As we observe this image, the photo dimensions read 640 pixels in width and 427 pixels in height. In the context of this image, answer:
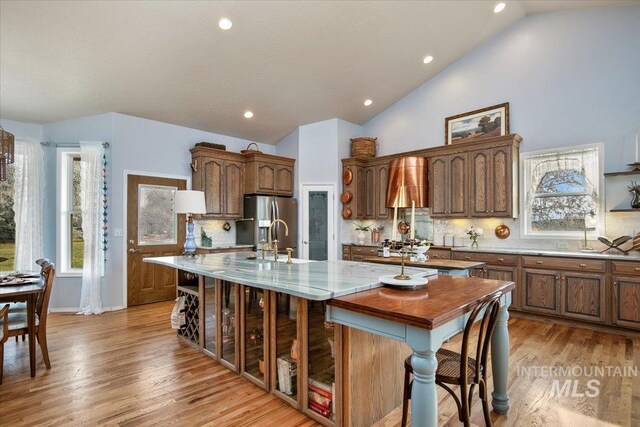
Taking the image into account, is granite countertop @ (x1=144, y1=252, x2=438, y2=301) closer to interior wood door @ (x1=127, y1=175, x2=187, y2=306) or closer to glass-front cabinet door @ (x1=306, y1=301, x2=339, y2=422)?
glass-front cabinet door @ (x1=306, y1=301, x2=339, y2=422)

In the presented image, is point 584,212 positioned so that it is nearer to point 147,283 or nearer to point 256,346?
point 256,346

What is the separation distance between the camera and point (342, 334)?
76.1 inches

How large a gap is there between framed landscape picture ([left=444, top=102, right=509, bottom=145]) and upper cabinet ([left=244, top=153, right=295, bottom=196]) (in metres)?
3.00

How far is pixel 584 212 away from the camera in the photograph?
169 inches

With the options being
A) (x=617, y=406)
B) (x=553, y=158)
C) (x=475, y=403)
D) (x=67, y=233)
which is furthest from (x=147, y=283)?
(x=553, y=158)

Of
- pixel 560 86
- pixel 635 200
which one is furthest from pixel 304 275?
pixel 560 86

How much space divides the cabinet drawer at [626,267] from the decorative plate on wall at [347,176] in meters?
3.88

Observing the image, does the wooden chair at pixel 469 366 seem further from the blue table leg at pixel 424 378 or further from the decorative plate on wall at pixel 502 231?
the decorative plate on wall at pixel 502 231

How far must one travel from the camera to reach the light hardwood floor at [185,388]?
6.94 feet

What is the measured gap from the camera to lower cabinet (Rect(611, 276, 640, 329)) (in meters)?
3.48

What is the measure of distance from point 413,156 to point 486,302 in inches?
165

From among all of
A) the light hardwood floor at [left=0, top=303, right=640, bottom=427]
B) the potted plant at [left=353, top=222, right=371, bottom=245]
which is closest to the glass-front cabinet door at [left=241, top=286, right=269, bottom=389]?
the light hardwood floor at [left=0, top=303, right=640, bottom=427]

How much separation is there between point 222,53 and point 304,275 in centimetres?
325

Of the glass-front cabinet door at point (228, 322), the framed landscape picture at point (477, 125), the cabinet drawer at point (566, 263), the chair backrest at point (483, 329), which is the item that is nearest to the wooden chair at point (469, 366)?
the chair backrest at point (483, 329)
